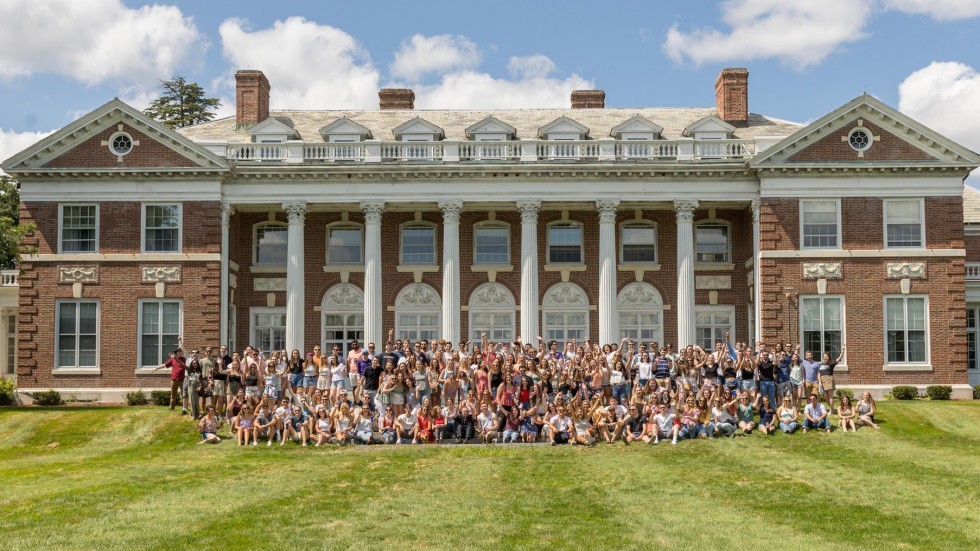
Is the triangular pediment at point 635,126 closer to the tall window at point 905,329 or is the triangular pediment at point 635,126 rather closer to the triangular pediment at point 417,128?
the triangular pediment at point 417,128

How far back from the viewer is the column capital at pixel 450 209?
35688 millimetres

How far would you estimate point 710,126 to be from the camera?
123 ft

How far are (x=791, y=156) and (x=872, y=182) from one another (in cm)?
297

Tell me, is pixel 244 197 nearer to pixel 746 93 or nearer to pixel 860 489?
pixel 746 93

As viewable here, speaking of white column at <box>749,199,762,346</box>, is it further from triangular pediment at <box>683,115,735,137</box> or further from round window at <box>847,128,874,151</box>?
round window at <box>847,128,874,151</box>

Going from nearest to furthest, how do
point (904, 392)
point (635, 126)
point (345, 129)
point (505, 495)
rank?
point (505, 495) → point (904, 392) → point (635, 126) → point (345, 129)

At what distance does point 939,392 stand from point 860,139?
9.02 m

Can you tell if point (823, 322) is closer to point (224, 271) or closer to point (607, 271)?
point (607, 271)

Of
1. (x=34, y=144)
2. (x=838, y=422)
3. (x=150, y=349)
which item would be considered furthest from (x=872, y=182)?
(x=34, y=144)

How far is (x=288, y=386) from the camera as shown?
26.3 metres

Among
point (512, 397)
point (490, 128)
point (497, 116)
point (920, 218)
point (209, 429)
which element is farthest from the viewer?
point (497, 116)

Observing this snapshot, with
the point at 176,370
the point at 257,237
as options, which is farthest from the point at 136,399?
the point at 257,237

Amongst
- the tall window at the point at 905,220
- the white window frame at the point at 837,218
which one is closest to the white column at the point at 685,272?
the white window frame at the point at 837,218

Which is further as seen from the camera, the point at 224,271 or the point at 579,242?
the point at 579,242
